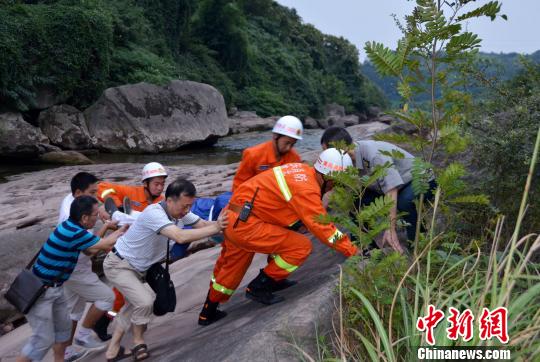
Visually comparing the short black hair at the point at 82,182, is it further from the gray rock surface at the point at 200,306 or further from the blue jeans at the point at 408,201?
the blue jeans at the point at 408,201

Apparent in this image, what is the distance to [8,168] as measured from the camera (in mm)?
13641

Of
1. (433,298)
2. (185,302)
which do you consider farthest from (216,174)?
(433,298)

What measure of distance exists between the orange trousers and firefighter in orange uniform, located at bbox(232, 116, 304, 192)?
40.1 inches

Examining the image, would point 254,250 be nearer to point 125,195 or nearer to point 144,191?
point 144,191

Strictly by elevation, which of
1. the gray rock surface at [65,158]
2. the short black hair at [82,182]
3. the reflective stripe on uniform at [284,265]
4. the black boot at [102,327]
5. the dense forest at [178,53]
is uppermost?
the dense forest at [178,53]

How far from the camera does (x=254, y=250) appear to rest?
374cm

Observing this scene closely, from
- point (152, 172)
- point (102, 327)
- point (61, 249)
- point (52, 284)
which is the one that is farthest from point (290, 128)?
point (102, 327)

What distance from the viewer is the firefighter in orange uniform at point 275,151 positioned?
4.62m

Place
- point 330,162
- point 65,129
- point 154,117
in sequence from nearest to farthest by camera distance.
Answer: point 330,162, point 65,129, point 154,117

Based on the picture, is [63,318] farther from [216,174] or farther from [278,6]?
[278,6]

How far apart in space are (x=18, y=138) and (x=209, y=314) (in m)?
12.2

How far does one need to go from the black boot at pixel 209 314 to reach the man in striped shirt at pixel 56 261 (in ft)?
2.84

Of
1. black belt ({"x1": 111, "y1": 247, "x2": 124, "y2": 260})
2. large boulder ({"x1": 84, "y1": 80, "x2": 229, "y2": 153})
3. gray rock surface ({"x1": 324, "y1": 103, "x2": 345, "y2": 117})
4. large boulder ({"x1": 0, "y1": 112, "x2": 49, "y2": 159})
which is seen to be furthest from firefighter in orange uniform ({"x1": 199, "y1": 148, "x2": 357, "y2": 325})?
gray rock surface ({"x1": 324, "y1": 103, "x2": 345, "y2": 117})

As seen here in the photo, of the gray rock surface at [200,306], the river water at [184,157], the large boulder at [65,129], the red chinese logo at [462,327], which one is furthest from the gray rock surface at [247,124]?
the red chinese logo at [462,327]
